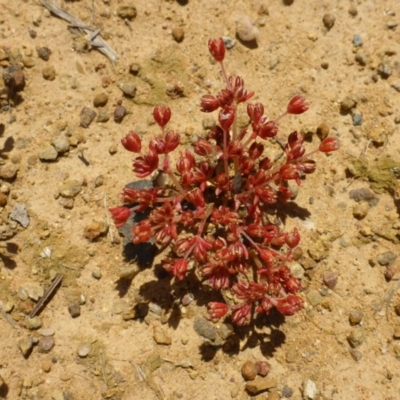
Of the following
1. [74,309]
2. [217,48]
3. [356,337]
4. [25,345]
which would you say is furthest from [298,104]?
[25,345]

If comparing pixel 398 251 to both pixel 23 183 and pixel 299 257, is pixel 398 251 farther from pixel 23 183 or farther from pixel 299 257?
pixel 23 183

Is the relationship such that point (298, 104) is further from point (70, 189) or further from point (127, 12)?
point (70, 189)

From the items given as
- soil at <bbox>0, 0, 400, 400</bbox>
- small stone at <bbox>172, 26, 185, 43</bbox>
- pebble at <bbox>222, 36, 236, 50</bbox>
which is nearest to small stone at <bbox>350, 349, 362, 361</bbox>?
soil at <bbox>0, 0, 400, 400</bbox>

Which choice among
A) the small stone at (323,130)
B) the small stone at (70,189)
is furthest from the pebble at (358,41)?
the small stone at (70,189)

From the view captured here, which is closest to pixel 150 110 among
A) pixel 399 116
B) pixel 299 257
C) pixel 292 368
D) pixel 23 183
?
pixel 23 183

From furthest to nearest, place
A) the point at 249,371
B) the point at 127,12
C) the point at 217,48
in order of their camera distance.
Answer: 1. the point at 127,12
2. the point at 249,371
3. the point at 217,48

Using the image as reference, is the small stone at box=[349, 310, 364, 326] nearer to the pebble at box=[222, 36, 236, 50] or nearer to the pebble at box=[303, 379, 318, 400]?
the pebble at box=[303, 379, 318, 400]
